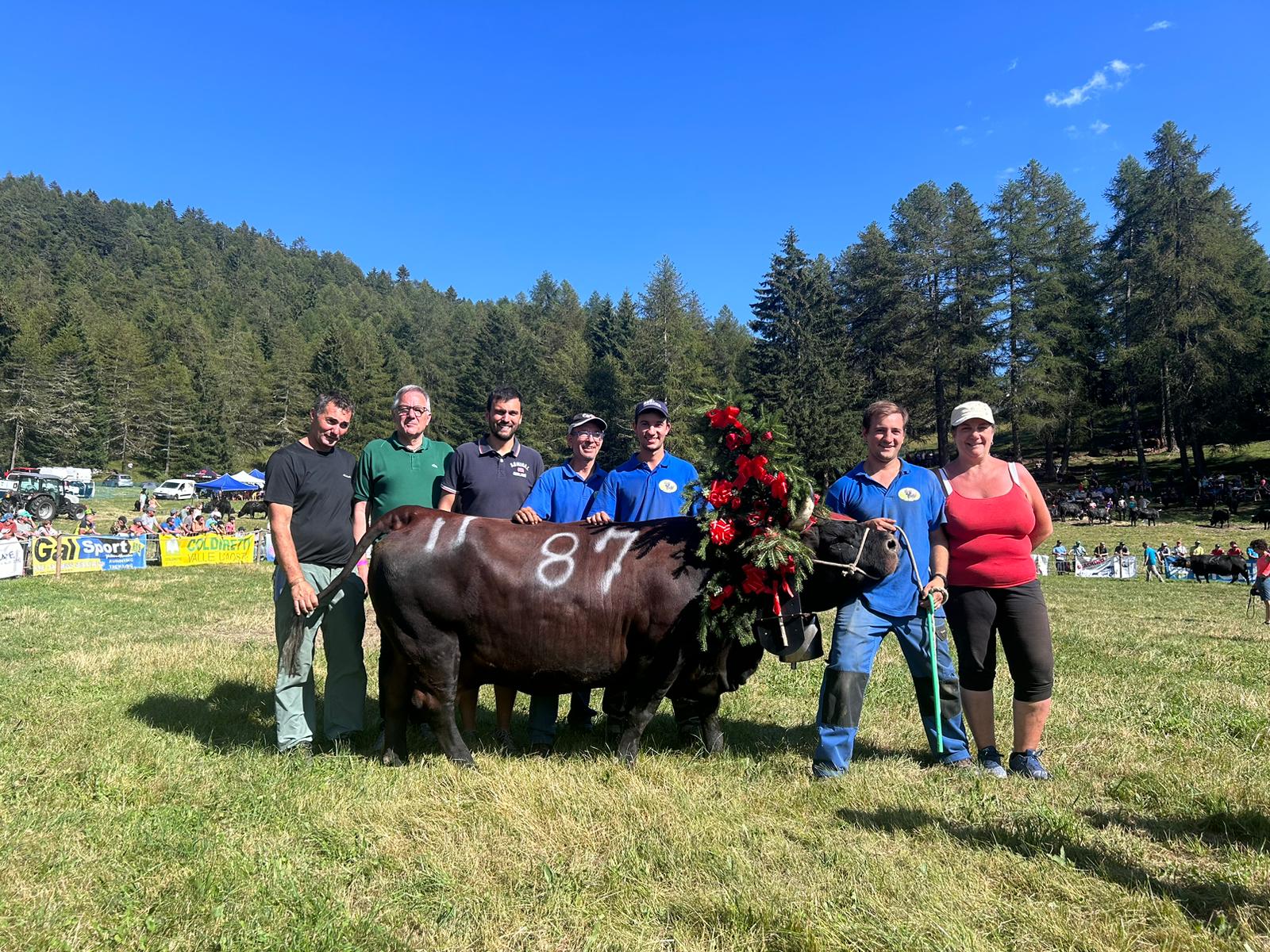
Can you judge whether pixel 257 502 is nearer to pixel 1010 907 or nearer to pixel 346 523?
pixel 346 523

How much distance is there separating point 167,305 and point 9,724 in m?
123

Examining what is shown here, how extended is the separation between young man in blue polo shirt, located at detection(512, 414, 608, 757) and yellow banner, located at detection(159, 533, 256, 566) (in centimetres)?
2152

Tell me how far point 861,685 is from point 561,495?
2545 millimetres

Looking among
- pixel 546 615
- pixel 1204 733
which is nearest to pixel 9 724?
pixel 546 615

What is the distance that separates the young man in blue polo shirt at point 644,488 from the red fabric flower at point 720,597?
98cm

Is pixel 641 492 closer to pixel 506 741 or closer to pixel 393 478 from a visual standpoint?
pixel 393 478

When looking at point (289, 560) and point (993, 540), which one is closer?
point (993, 540)

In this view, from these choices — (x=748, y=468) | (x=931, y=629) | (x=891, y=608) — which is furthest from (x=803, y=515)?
(x=931, y=629)

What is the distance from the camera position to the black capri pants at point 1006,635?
4.69m

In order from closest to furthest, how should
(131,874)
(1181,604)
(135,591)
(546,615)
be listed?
(131,874) → (546,615) → (135,591) → (1181,604)

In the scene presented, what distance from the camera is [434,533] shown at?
4844mm

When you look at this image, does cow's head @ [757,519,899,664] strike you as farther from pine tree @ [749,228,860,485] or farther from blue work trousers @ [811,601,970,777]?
pine tree @ [749,228,860,485]

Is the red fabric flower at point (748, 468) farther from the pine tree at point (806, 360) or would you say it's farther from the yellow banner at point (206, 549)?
the pine tree at point (806, 360)

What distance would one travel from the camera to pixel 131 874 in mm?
3336
